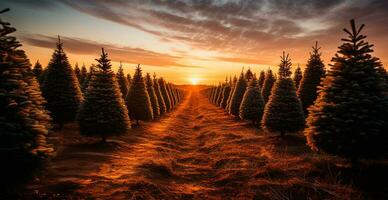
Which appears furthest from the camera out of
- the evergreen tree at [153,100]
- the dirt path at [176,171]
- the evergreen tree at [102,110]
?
the evergreen tree at [153,100]

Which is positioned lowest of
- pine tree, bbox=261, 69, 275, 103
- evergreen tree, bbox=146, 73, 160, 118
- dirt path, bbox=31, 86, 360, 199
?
dirt path, bbox=31, 86, 360, 199

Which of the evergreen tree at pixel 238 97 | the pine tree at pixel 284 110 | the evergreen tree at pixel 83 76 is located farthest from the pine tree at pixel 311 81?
the evergreen tree at pixel 83 76

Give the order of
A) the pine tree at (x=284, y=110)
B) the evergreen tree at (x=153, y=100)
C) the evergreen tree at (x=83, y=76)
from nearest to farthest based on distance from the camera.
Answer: the pine tree at (x=284, y=110) < the evergreen tree at (x=153, y=100) < the evergreen tree at (x=83, y=76)

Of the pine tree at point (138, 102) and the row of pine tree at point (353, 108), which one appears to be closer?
the row of pine tree at point (353, 108)

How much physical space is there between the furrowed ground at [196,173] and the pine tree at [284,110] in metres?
1.02

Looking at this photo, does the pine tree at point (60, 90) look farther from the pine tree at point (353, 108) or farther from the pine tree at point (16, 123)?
the pine tree at point (353, 108)

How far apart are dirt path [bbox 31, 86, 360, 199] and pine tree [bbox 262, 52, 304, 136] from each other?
3.57ft

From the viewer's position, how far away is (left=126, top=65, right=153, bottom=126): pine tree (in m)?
28.3

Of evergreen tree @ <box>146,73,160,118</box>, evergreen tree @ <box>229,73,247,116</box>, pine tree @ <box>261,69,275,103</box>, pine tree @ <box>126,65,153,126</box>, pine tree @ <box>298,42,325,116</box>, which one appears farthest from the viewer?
evergreen tree @ <box>146,73,160,118</box>

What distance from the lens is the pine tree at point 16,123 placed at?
7.85m

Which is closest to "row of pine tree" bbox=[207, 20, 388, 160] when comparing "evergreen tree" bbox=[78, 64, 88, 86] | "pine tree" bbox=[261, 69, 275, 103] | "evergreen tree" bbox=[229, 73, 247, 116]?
"pine tree" bbox=[261, 69, 275, 103]

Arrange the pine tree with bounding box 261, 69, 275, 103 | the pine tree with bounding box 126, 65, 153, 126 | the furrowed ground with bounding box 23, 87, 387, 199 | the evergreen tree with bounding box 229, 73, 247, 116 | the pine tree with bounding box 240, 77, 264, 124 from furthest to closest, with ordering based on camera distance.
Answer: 1. the evergreen tree with bounding box 229, 73, 247, 116
2. the pine tree with bounding box 261, 69, 275, 103
3. the pine tree with bounding box 126, 65, 153, 126
4. the pine tree with bounding box 240, 77, 264, 124
5. the furrowed ground with bounding box 23, 87, 387, 199

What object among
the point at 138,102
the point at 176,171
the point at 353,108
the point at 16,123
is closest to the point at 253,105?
the point at 138,102

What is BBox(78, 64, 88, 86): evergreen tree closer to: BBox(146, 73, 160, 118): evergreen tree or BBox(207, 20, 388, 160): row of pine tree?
BBox(146, 73, 160, 118): evergreen tree
